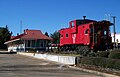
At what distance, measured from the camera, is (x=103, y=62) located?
21.5 m

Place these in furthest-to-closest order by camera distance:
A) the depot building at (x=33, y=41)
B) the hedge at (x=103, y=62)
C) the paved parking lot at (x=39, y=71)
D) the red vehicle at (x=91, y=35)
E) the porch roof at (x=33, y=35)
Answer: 1. the porch roof at (x=33, y=35)
2. the depot building at (x=33, y=41)
3. the red vehicle at (x=91, y=35)
4. the paved parking lot at (x=39, y=71)
5. the hedge at (x=103, y=62)

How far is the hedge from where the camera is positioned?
19.8 meters

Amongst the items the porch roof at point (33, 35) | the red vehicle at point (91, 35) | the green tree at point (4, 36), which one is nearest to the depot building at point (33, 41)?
the porch roof at point (33, 35)

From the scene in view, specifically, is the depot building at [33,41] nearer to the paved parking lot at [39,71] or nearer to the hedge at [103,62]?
the paved parking lot at [39,71]

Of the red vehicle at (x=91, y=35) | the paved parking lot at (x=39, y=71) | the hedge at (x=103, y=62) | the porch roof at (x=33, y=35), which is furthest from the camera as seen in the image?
the porch roof at (x=33, y=35)

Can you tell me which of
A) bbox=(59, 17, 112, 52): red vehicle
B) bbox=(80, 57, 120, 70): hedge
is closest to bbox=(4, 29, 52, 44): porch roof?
bbox=(59, 17, 112, 52): red vehicle

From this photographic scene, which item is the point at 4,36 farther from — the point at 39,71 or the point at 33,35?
the point at 39,71

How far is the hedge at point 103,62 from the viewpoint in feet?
64.8

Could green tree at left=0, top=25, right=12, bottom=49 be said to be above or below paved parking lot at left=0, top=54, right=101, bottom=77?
above

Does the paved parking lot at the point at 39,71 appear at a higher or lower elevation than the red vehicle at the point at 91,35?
lower

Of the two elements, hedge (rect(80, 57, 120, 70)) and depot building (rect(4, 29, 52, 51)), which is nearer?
hedge (rect(80, 57, 120, 70))

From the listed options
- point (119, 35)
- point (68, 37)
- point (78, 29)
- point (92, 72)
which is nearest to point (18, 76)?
point (92, 72)

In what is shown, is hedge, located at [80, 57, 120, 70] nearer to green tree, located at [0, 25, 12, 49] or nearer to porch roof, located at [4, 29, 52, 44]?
porch roof, located at [4, 29, 52, 44]

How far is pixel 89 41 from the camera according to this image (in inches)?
1399
